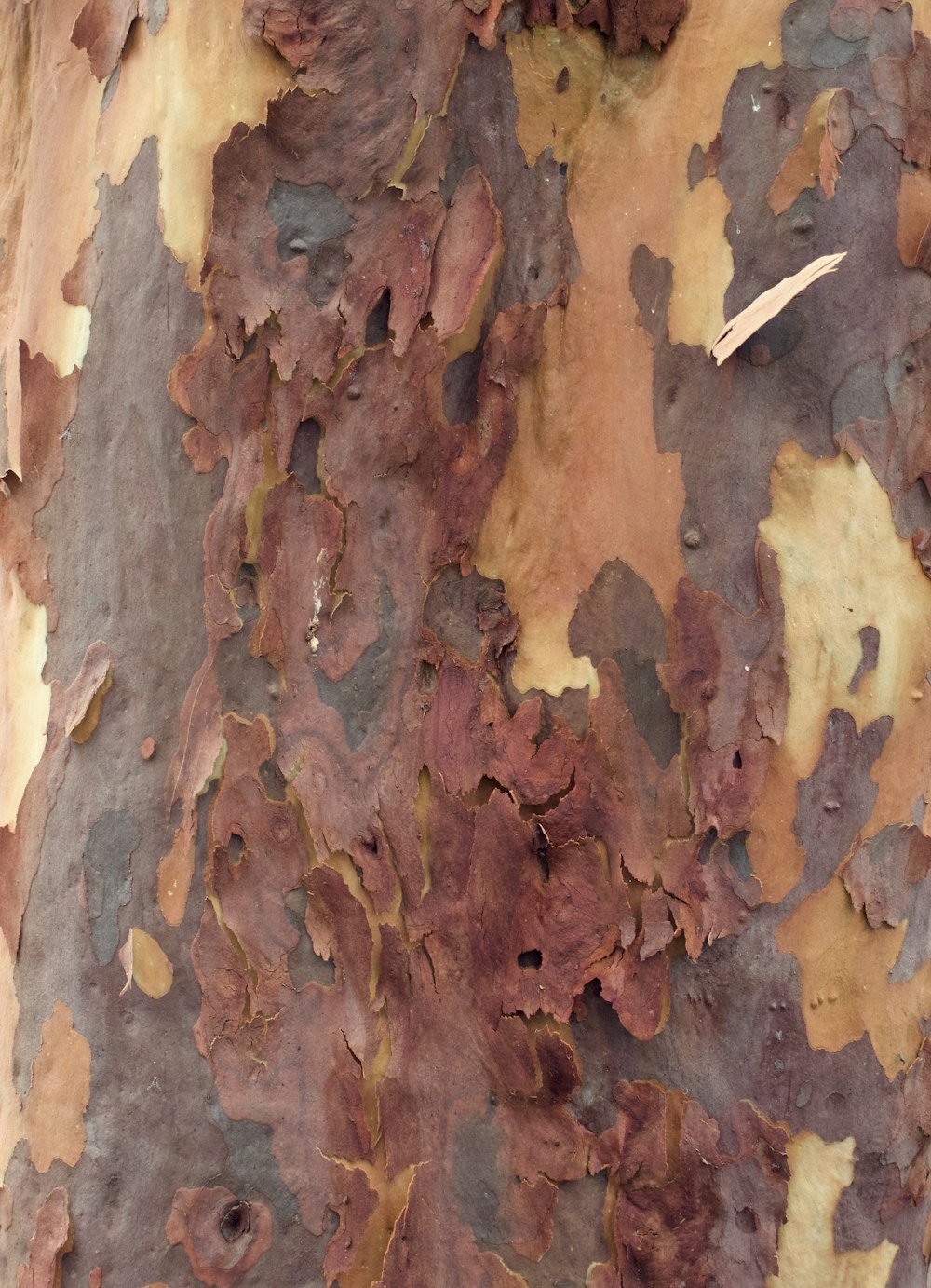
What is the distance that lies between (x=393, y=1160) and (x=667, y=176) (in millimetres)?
952

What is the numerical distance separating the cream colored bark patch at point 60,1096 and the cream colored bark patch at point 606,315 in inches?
20.5

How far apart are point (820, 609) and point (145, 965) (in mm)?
684

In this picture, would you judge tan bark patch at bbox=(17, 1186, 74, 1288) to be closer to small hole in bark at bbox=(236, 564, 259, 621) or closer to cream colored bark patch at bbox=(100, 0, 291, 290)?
small hole in bark at bbox=(236, 564, 259, 621)

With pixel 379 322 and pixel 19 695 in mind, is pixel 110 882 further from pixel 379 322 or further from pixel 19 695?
pixel 379 322

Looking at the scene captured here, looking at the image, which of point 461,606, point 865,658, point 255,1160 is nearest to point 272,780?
point 461,606

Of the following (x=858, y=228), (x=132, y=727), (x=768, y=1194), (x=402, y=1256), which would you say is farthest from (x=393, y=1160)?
(x=858, y=228)

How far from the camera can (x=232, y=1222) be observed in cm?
113

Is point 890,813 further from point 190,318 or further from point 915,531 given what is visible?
point 190,318

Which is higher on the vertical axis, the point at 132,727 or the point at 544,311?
the point at 544,311

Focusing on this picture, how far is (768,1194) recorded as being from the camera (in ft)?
3.68

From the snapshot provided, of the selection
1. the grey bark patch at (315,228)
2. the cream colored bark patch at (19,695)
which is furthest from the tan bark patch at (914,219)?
the cream colored bark patch at (19,695)

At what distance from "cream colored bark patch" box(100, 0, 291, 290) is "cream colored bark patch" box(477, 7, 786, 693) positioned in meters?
0.24

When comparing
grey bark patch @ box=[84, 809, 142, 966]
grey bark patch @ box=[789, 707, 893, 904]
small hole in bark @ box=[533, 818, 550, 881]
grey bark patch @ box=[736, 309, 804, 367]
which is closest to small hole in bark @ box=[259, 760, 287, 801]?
grey bark patch @ box=[84, 809, 142, 966]

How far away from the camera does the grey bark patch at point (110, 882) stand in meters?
1.12
